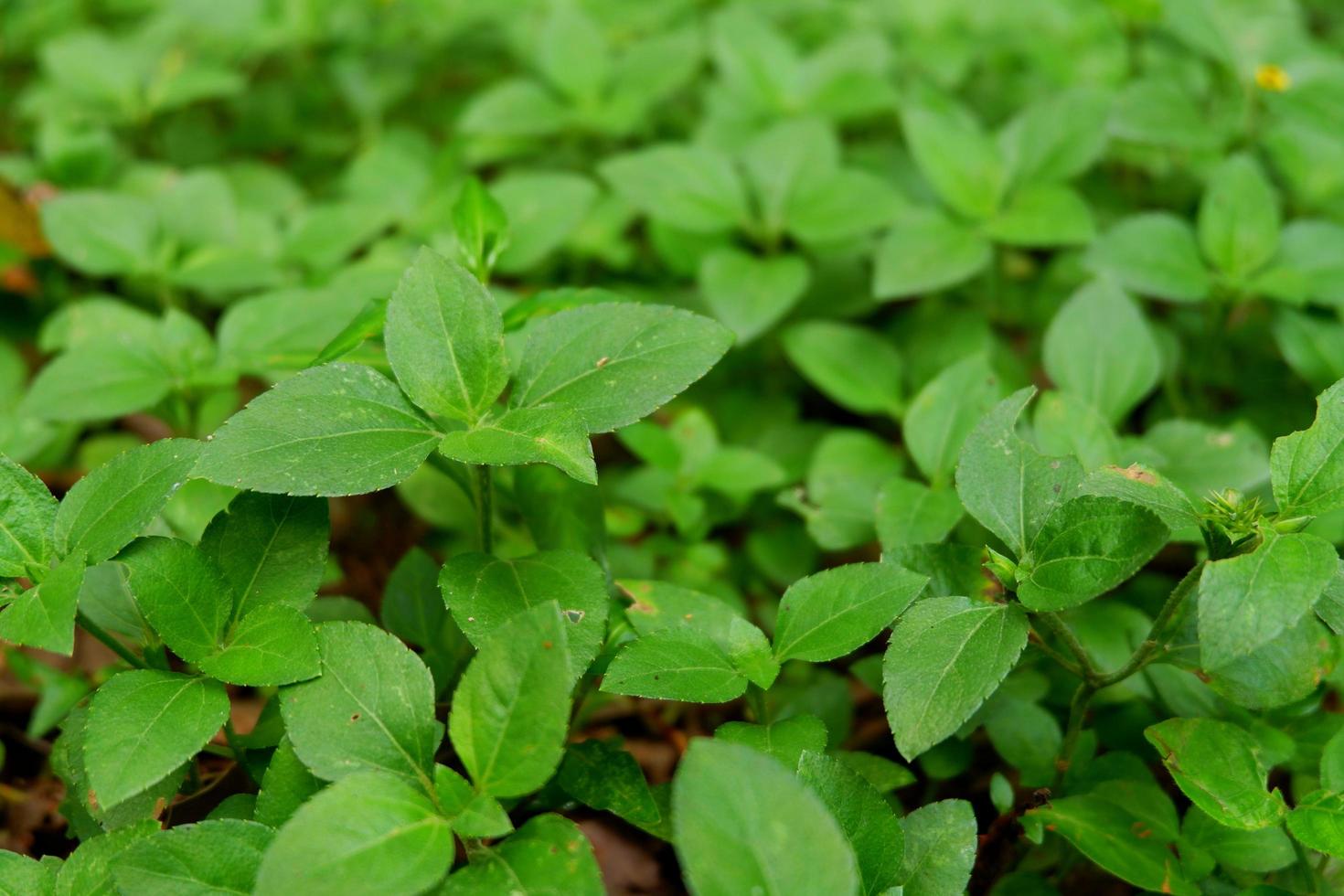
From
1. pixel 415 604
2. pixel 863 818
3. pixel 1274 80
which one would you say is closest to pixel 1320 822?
pixel 863 818

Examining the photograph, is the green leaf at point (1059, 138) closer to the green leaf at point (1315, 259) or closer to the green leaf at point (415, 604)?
Result: the green leaf at point (1315, 259)

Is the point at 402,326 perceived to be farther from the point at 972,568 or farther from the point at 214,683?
the point at 972,568

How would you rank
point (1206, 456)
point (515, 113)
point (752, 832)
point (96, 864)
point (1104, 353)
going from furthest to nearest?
point (515, 113)
point (1104, 353)
point (1206, 456)
point (96, 864)
point (752, 832)

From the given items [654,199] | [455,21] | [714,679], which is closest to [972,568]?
[714,679]

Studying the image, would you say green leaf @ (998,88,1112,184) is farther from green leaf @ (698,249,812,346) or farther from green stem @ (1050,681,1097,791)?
green stem @ (1050,681,1097,791)

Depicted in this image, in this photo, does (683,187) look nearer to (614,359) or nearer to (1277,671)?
(614,359)

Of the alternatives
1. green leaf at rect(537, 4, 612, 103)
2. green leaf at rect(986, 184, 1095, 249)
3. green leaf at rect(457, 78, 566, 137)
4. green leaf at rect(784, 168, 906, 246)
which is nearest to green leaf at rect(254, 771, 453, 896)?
green leaf at rect(784, 168, 906, 246)
